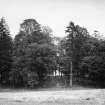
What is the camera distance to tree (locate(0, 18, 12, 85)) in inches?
1858

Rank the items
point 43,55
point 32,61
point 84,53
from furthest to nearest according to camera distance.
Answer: point 84,53, point 43,55, point 32,61

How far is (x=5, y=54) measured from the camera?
47.7 metres

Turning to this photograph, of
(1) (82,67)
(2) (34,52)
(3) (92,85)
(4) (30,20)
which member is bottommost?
(3) (92,85)

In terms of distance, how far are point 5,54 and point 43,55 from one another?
27.8 feet

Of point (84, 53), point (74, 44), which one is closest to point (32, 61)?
point (74, 44)

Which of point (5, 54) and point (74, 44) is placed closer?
point (5, 54)

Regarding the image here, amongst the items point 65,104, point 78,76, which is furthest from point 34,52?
point 65,104

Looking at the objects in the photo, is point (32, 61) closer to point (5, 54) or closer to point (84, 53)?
point (5, 54)

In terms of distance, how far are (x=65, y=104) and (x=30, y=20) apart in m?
35.1

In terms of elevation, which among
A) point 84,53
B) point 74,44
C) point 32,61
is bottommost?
point 32,61

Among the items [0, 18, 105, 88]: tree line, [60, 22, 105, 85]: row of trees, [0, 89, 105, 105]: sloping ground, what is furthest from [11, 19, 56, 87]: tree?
[0, 89, 105, 105]: sloping ground

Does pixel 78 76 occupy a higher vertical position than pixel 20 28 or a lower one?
lower

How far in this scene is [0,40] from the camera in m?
48.8

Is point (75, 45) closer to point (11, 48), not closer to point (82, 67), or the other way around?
point (82, 67)
